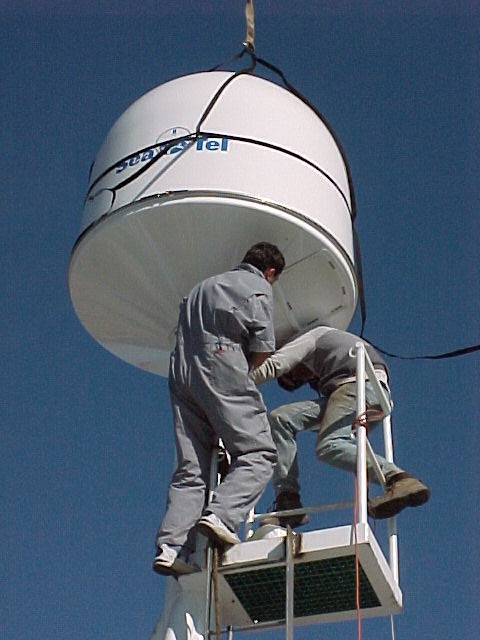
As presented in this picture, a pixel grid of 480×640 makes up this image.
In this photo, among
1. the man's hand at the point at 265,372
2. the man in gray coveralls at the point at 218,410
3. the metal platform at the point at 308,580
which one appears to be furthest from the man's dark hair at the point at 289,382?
the metal platform at the point at 308,580

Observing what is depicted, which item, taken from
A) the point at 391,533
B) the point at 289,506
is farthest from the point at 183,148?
the point at 391,533

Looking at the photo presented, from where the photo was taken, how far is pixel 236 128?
23.1ft

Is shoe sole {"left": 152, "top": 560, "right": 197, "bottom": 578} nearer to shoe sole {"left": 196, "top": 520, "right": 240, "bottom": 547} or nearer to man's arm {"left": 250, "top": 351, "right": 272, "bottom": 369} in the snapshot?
shoe sole {"left": 196, "top": 520, "right": 240, "bottom": 547}

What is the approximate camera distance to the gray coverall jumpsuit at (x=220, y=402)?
5.57 m

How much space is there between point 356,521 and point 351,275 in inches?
87.9

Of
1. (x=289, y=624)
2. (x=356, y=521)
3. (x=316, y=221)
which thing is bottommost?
(x=289, y=624)

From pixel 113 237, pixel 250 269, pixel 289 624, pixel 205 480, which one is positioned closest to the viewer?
pixel 289 624

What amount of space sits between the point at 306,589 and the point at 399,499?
2.20ft

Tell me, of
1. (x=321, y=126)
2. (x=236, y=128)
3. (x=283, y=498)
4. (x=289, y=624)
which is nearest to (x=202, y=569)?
(x=289, y=624)

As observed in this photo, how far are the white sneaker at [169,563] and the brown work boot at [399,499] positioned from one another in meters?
1.06

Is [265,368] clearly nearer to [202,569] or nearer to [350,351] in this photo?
[350,351]

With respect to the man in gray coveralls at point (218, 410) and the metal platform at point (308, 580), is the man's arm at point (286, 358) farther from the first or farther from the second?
the metal platform at point (308, 580)

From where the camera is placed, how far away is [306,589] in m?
5.74

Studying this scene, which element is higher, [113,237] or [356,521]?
[113,237]
